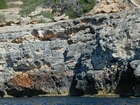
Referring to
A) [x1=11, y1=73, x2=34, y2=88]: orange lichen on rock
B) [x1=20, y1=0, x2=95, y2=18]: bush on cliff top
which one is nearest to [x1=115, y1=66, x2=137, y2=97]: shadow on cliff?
[x1=11, y1=73, x2=34, y2=88]: orange lichen on rock

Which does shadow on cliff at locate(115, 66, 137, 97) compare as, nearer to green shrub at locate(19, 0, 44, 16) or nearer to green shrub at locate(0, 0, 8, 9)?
green shrub at locate(19, 0, 44, 16)

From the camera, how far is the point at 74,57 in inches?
1988

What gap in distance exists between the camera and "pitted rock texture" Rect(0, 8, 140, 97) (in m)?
45.2

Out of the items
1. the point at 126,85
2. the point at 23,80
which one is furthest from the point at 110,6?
the point at 126,85

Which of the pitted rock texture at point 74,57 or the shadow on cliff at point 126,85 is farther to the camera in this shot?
the pitted rock texture at point 74,57

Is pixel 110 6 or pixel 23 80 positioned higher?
pixel 110 6

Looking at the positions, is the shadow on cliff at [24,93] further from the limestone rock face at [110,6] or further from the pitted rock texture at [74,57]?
the limestone rock face at [110,6]

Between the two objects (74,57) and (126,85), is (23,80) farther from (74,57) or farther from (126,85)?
(126,85)

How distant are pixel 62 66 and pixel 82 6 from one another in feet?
47.1

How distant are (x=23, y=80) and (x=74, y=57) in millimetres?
6024

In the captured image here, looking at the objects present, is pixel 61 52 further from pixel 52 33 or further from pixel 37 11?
pixel 37 11

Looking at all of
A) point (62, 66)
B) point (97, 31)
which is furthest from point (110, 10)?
point (62, 66)

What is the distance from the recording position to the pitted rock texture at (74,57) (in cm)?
4522

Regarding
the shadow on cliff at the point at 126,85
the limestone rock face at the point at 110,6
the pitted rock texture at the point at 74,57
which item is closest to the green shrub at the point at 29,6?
the pitted rock texture at the point at 74,57
